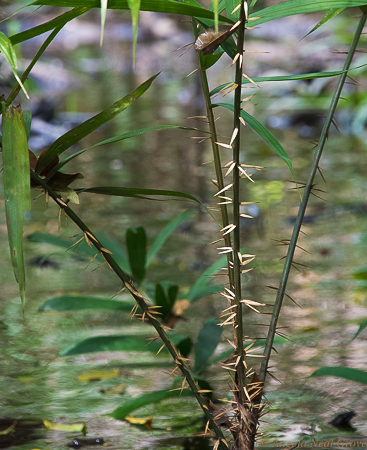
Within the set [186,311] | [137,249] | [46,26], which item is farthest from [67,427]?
[46,26]

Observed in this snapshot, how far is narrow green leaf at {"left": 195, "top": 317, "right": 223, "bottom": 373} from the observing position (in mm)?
1137

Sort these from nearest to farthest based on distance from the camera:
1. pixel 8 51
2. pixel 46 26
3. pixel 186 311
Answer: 1. pixel 8 51
2. pixel 46 26
3. pixel 186 311

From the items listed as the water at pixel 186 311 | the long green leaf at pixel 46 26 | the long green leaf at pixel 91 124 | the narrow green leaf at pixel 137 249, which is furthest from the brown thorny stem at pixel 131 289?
the narrow green leaf at pixel 137 249

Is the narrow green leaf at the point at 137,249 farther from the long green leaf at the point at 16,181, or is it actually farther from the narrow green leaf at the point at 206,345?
the long green leaf at the point at 16,181

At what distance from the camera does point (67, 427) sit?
3.55 feet

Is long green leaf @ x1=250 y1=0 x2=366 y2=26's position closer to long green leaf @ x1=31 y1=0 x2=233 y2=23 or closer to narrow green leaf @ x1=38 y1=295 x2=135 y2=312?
long green leaf @ x1=31 y1=0 x2=233 y2=23

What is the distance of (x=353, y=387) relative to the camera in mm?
1214

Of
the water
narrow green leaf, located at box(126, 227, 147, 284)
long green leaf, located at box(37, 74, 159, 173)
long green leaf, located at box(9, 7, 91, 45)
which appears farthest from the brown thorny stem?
narrow green leaf, located at box(126, 227, 147, 284)

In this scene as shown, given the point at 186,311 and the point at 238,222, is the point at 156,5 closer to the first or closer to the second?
the point at 238,222

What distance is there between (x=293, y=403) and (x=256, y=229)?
1.18m

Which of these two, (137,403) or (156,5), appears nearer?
(156,5)

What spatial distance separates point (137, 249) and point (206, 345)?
0.85 feet

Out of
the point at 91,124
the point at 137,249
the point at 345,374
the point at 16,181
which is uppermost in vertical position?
the point at 137,249

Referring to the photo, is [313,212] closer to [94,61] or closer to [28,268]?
[28,268]
